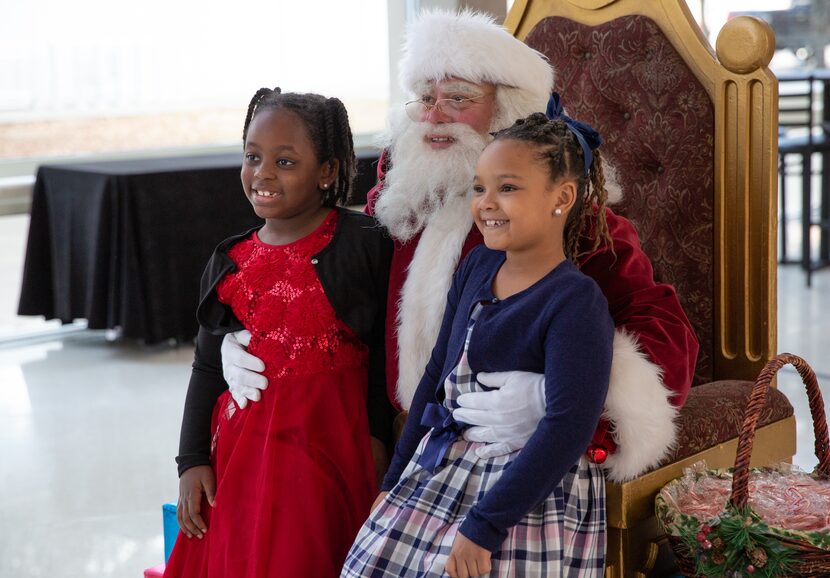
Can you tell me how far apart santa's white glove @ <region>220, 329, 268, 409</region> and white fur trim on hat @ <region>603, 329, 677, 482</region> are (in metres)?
0.62

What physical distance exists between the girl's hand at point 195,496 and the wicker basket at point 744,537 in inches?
31.3

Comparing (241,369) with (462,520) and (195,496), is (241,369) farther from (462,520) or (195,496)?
(462,520)

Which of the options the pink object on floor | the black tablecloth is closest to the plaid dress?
the pink object on floor

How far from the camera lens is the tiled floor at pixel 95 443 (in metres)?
2.90

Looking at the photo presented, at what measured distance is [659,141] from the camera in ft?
7.54

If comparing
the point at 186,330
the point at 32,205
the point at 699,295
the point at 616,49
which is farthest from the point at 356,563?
the point at 32,205

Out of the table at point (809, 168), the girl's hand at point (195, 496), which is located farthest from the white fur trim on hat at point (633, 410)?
the table at point (809, 168)

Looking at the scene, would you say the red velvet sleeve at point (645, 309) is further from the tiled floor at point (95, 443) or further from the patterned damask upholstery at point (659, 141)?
the tiled floor at point (95, 443)

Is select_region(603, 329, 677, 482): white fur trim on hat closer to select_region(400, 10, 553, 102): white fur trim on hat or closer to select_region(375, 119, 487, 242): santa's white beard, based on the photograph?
select_region(375, 119, 487, 242): santa's white beard

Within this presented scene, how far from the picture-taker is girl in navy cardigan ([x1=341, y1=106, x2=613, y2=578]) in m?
1.54

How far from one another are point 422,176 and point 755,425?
72 centimetres

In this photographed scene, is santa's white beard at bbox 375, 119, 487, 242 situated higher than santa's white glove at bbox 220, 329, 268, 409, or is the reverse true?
santa's white beard at bbox 375, 119, 487, 242

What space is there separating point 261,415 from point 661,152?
1.01 m

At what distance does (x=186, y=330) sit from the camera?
15.9ft
